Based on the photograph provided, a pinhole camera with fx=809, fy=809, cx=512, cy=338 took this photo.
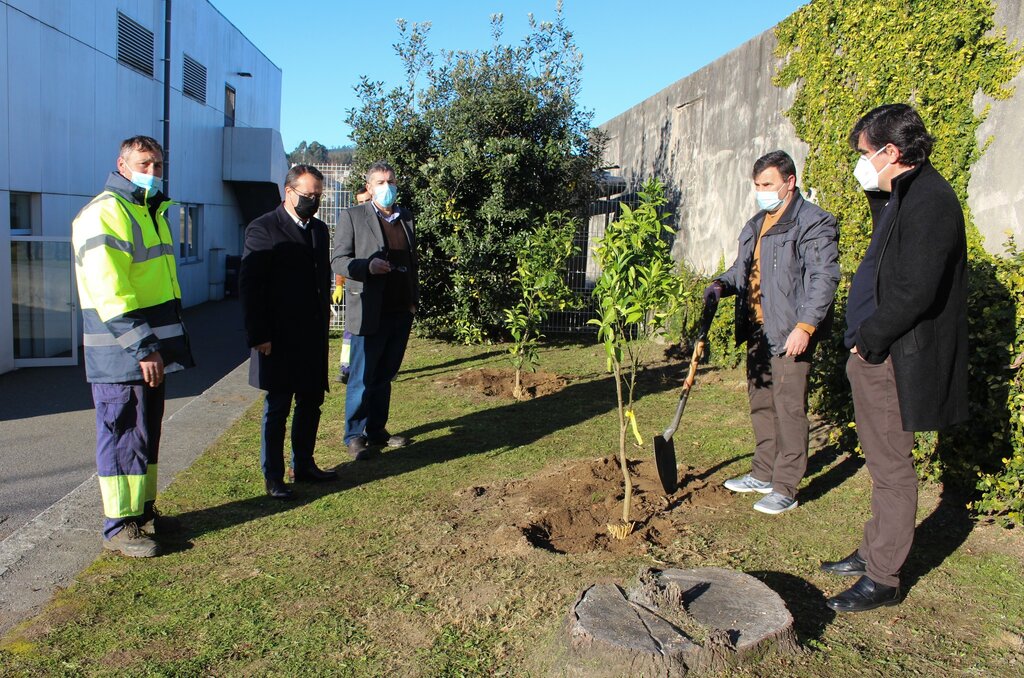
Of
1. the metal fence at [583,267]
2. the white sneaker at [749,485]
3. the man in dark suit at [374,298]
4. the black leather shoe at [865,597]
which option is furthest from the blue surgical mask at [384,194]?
the metal fence at [583,267]

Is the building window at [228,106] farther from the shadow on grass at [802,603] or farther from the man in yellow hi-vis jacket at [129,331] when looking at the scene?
the shadow on grass at [802,603]

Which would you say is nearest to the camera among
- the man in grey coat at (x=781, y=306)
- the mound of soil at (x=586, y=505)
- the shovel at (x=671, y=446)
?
the mound of soil at (x=586, y=505)

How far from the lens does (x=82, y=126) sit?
1204cm

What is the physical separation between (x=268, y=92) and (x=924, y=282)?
2589 cm

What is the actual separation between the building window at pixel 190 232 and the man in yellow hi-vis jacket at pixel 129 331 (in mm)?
14346

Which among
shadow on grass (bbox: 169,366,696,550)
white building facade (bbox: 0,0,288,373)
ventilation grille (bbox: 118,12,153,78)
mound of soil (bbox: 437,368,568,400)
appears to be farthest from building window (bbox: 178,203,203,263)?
shadow on grass (bbox: 169,366,696,550)

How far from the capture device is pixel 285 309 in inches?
193

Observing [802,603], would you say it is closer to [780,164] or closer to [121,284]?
[780,164]

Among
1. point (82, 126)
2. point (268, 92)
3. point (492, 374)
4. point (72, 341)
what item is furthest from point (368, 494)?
point (268, 92)

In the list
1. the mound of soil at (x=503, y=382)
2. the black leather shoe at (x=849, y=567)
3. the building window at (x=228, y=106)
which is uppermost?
the building window at (x=228, y=106)

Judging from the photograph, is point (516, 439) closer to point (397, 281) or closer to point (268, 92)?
point (397, 281)

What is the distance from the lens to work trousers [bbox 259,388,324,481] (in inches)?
193

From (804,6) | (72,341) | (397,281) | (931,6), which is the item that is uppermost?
(804,6)

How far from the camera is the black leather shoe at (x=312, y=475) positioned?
5207mm
